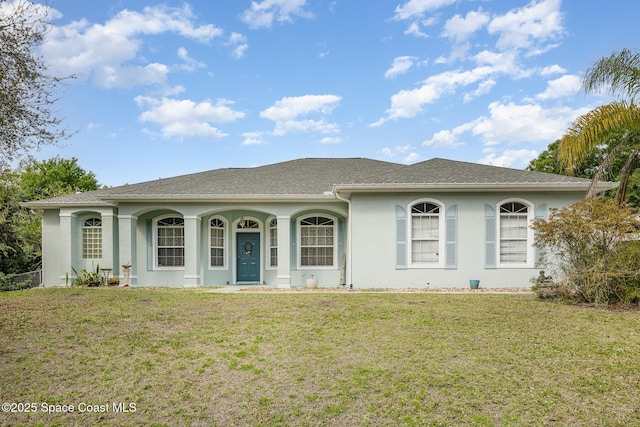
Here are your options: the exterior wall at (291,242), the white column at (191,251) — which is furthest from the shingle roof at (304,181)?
the white column at (191,251)

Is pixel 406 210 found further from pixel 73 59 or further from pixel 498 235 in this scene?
pixel 73 59

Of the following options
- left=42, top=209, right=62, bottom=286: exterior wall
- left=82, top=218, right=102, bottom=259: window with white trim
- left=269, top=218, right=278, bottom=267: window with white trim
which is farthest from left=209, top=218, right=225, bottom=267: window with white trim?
left=42, top=209, right=62, bottom=286: exterior wall

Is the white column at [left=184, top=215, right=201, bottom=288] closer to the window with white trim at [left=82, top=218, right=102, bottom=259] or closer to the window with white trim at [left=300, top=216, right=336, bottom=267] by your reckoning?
the window with white trim at [left=300, top=216, right=336, bottom=267]

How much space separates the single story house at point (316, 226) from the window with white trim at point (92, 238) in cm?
4

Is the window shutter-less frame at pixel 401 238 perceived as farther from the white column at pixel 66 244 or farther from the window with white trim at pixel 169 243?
the white column at pixel 66 244

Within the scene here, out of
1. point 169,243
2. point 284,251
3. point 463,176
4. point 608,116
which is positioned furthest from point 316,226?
point 608,116

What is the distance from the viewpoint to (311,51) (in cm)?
1669

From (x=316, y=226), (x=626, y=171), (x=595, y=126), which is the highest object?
(x=595, y=126)

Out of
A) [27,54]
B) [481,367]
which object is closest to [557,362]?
[481,367]

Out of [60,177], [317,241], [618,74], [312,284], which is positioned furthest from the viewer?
[60,177]

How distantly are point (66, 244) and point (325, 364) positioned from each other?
14.1 m

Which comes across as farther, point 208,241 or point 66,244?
point 66,244

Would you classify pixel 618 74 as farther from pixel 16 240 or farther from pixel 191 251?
pixel 16 240

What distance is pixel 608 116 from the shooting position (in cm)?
1098
